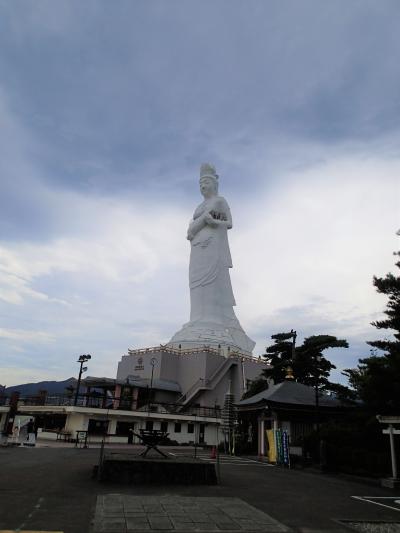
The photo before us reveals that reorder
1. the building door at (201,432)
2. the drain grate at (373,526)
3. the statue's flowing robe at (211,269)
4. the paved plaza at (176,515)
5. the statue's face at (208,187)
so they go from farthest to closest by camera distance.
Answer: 1. the statue's face at (208,187)
2. the statue's flowing robe at (211,269)
3. the building door at (201,432)
4. the drain grate at (373,526)
5. the paved plaza at (176,515)

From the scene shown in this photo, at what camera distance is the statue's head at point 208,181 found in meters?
41.0

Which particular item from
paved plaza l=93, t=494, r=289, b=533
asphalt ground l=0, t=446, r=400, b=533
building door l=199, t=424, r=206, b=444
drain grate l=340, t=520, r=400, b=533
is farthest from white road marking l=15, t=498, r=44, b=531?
building door l=199, t=424, r=206, b=444

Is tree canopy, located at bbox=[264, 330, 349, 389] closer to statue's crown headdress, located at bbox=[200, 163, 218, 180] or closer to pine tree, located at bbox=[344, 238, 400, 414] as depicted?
pine tree, located at bbox=[344, 238, 400, 414]

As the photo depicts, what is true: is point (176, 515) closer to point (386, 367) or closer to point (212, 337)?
point (386, 367)

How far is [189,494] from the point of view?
8.36 m

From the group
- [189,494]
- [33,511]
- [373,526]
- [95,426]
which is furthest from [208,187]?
[33,511]

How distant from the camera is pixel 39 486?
27.6 feet

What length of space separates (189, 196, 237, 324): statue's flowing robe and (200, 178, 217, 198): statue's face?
2.40ft

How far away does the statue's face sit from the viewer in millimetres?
40906

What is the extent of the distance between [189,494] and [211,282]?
30.4 meters

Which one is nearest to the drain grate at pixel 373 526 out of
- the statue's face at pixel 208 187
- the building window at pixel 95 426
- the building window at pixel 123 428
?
the building window at pixel 95 426

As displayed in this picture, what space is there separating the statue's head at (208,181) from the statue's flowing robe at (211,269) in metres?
0.88

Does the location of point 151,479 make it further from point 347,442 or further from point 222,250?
point 222,250

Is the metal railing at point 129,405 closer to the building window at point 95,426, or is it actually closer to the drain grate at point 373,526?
the building window at point 95,426
